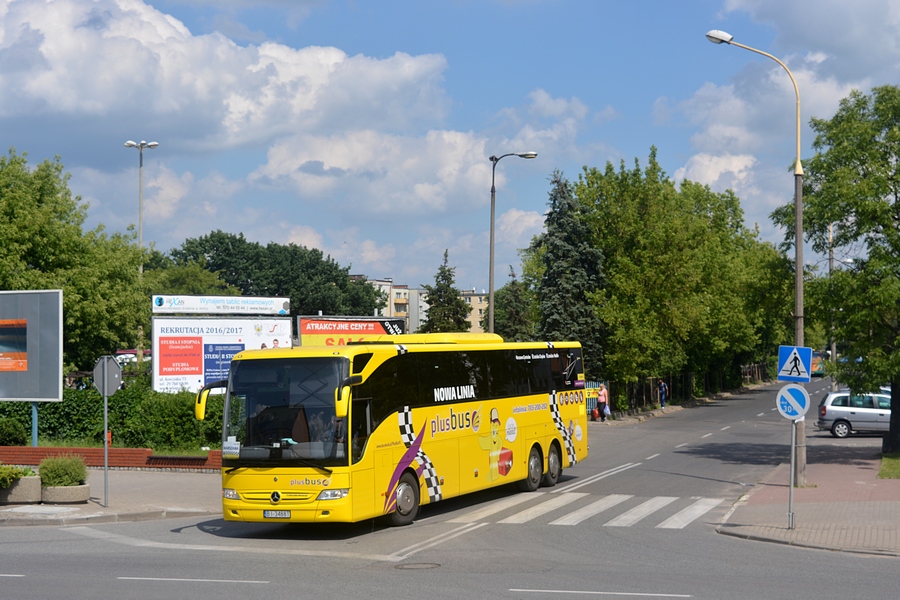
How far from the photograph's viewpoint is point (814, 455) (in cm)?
2825

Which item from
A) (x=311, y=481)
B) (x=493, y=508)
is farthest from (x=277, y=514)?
(x=493, y=508)

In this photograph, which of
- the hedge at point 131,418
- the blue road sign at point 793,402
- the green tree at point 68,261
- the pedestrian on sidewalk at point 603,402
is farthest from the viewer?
the pedestrian on sidewalk at point 603,402

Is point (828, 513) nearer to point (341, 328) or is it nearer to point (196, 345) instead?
point (341, 328)

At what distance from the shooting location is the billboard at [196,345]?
107 ft

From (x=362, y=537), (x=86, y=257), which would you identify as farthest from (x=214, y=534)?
(x=86, y=257)

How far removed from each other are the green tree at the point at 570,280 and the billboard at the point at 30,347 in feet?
99.3

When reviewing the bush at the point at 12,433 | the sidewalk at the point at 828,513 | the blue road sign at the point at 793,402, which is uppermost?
the blue road sign at the point at 793,402

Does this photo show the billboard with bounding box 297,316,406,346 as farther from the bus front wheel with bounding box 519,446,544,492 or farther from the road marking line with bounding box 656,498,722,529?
the road marking line with bounding box 656,498,722,529

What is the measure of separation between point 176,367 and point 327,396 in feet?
63.9

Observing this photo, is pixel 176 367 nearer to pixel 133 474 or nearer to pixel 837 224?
pixel 133 474

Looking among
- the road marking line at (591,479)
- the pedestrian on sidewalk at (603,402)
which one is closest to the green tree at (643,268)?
the pedestrian on sidewalk at (603,402)

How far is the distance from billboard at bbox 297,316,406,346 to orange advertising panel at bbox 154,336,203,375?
11.6 ft

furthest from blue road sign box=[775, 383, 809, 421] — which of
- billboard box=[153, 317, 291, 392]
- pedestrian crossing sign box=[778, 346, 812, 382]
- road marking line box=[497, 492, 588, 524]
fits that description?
billboard box=[153, 317, 291, 392]

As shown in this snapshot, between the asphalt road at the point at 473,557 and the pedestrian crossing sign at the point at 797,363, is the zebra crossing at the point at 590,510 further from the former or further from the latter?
the pedestrian crossing sign at the point at 797,363
